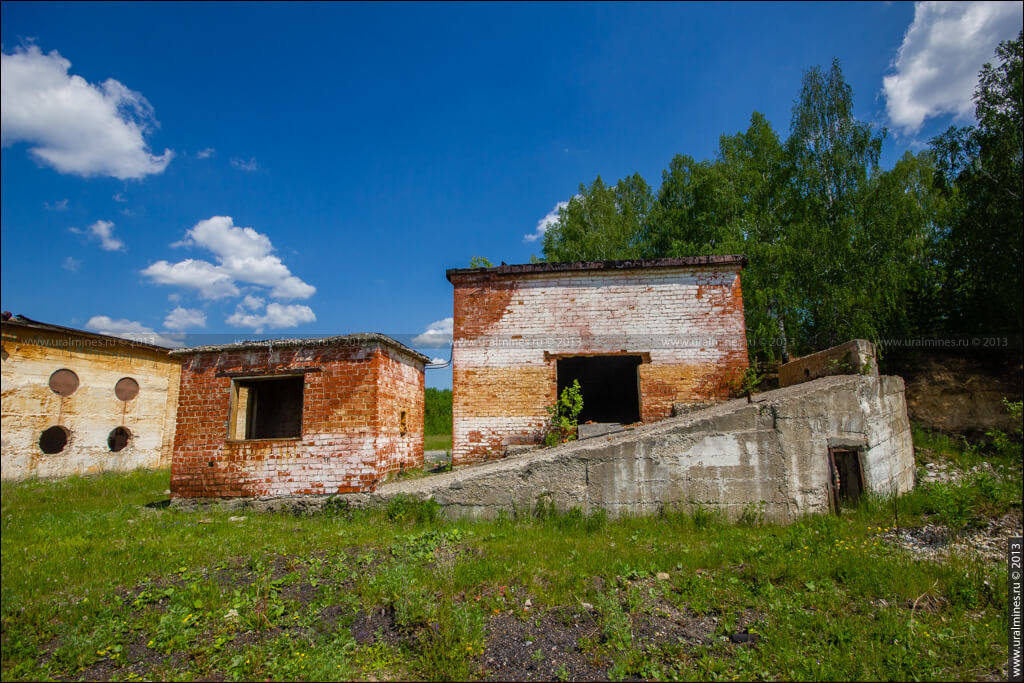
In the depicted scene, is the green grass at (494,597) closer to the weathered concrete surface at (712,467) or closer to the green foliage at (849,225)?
the weathered concrete surface at (712,467)

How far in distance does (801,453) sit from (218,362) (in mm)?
9868

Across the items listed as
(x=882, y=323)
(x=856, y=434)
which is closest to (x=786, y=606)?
(x=856, y=434)

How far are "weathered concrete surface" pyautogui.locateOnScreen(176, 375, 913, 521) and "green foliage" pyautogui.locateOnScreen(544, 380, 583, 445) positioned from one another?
2.22m

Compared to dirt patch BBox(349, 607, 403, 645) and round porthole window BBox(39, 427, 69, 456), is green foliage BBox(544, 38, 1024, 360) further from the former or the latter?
round porthole window BBox(39, 427, 69, 456)

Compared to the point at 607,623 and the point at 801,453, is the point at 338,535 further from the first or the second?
the point at 801,453

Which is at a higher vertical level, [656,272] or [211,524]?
[656,272]

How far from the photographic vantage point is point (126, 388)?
1444cm

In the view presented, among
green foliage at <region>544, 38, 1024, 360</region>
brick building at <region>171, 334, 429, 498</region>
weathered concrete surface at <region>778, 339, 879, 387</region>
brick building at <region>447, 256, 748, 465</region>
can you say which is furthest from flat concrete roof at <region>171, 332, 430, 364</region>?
green foliage at <region>544, 38, 1024, 360</region>

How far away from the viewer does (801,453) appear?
21.8 ft

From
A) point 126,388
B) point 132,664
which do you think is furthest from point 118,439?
point 132,664

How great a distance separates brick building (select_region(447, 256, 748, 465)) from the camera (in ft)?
31.5

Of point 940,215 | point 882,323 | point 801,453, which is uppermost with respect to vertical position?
point 940,215

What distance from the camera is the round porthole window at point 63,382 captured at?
41.4ft

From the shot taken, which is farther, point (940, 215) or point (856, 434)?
point (940, 215)
